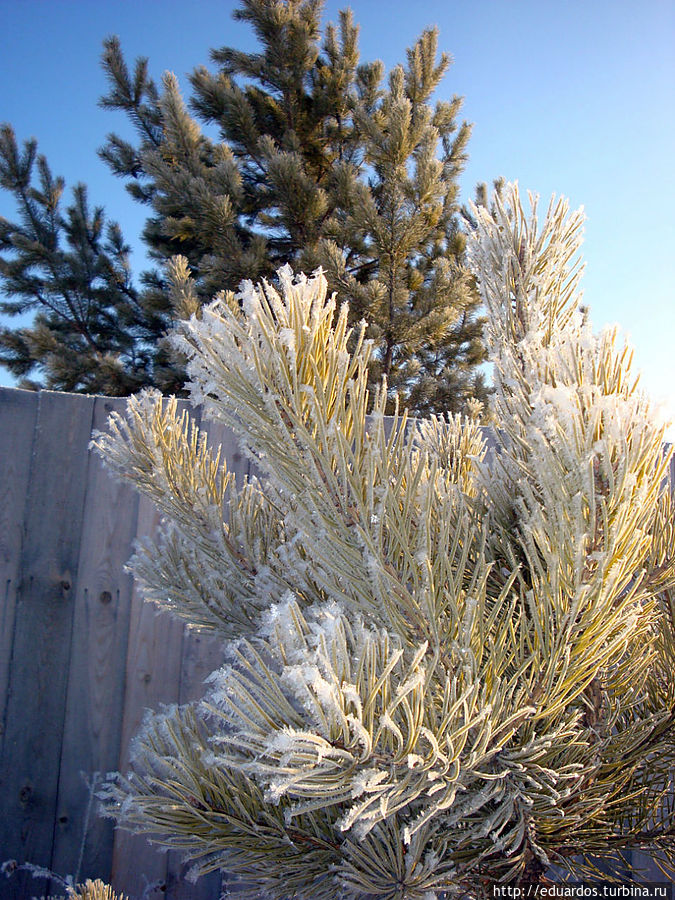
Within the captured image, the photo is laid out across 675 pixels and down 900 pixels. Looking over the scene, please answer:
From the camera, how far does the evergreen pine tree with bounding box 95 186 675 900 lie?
0.56 m

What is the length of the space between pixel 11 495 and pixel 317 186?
444 centimetres

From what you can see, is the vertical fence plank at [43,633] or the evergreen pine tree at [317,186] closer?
the vertical fence plank at [43,633]

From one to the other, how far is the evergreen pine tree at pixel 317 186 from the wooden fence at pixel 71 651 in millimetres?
2745

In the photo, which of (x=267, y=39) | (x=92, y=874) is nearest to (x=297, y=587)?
(x=92, y=874)

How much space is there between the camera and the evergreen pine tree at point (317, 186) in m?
4.79

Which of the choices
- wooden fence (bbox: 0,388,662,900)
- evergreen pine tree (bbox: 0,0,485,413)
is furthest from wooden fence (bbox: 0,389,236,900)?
evergreen pine tree (bbox: 0,0,485,413)

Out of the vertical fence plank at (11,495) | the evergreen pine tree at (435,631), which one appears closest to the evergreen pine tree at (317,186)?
the vertical fence plank at (11,495)

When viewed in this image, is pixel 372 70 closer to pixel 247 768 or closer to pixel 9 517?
pixel 9 517

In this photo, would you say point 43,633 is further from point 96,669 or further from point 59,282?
point 59,282

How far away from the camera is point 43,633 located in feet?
Answer: 6.50

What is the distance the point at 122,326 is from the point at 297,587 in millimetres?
5906

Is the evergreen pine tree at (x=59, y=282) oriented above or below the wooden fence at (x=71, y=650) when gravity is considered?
above

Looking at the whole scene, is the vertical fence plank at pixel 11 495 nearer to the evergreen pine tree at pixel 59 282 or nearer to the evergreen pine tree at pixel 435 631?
the evergreen pine tree at pixel 435 631

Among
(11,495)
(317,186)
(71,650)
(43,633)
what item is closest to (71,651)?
(71,650)
